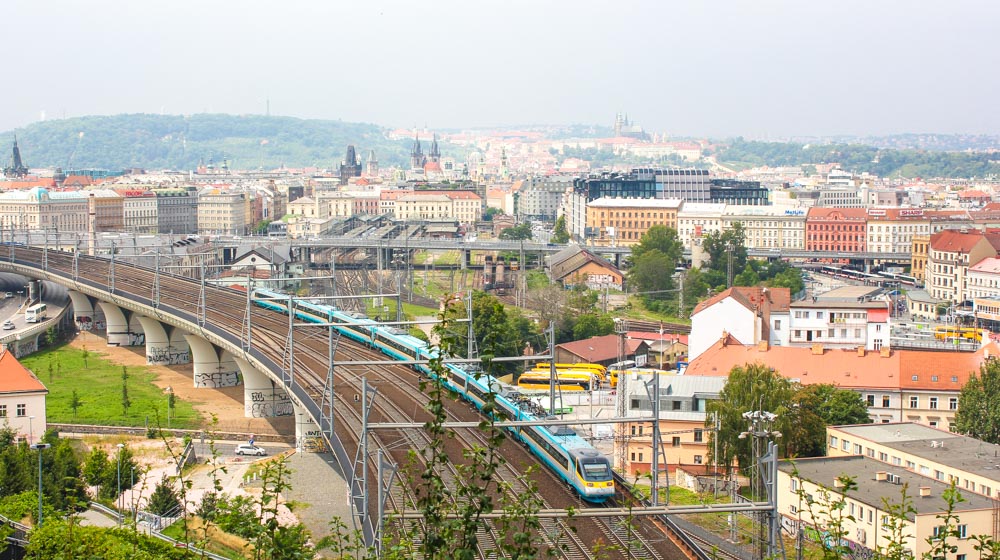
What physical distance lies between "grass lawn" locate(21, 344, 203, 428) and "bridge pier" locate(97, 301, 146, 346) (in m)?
1.30

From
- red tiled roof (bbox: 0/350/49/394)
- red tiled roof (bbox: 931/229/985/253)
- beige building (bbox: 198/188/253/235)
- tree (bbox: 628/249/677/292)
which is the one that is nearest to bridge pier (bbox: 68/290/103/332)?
red tiled roof (bbox: 0/350/49/394)

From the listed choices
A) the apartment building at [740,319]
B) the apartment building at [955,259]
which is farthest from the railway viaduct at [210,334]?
the apartment building at [955,259]

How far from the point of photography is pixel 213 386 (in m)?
30.5

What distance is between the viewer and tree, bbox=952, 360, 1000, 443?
2162 cm

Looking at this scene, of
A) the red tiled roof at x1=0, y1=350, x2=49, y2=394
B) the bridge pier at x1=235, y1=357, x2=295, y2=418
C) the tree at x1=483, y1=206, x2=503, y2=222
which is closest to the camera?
the red tiled roof at x1=0, y1=350, x2=49, y2=394

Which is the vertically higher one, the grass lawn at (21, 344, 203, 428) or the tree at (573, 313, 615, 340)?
the tree at (573, 313, 615, 340)

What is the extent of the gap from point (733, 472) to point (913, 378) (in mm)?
6088

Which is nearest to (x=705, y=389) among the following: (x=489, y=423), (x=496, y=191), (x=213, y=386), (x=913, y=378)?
(x=913, y=378)

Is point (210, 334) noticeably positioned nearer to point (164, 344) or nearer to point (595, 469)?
point (164, 344)

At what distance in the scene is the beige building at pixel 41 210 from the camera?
74.7m

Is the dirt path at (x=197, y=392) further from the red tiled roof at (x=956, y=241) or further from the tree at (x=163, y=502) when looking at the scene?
the red tiled roof at (x=956, y=241)

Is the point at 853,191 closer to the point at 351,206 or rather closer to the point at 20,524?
the point at 351,206

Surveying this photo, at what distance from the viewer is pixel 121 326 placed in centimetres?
3638

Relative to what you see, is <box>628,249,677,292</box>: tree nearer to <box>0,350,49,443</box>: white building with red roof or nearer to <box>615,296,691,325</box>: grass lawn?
<box>615,296,691,325</box>: grass lawn
